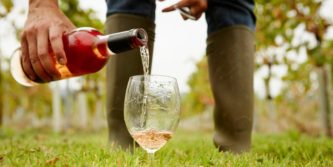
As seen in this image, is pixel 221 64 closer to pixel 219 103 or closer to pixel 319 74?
pixel 219 103

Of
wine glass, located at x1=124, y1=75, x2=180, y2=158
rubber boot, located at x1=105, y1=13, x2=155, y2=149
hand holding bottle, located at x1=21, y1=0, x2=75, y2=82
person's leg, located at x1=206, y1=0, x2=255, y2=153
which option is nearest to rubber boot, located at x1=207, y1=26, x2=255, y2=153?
person's leg, located at x1=206, y1=0, x2=255, y2=153

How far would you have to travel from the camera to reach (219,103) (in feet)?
8.05

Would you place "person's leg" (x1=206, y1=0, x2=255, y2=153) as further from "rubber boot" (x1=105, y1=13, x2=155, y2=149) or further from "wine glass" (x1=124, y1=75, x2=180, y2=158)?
"wine glass" (x1=124, y1=75, x2=180, y2=158)

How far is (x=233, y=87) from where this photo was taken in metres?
2.39

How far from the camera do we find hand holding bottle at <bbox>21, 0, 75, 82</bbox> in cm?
162

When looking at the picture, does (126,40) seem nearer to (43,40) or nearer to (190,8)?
(43,40)

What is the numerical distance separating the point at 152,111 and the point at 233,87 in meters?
0.97

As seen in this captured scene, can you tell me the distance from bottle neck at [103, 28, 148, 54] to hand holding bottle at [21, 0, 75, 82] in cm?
19

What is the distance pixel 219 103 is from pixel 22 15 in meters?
6.99

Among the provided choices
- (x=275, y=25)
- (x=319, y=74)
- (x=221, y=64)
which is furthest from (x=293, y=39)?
Answer: (x=221, y=64)

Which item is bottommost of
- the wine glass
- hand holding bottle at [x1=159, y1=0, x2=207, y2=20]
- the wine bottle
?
the wine glass

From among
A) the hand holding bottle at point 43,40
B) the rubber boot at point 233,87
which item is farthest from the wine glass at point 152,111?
the rubber boot at point 233,87

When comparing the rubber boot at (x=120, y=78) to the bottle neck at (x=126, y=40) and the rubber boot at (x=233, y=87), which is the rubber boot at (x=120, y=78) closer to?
the rubber boot at (x=233, y=87)

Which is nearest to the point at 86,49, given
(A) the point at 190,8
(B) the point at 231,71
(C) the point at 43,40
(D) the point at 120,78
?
(C) the point at 43,40
